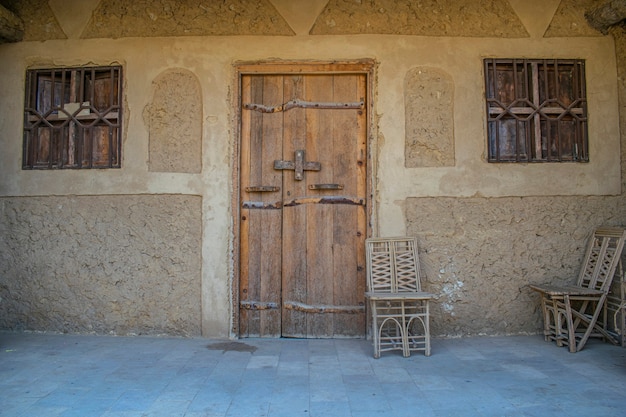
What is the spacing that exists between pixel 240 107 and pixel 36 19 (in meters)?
2.15

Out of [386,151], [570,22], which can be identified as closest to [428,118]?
[386,151]

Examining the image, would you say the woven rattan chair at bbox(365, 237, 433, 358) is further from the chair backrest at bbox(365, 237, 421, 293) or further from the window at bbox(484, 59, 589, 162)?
the window at bbox(484, 59, 589, 162)

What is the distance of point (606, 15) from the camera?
4098 millimetres

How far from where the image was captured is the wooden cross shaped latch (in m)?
4.26

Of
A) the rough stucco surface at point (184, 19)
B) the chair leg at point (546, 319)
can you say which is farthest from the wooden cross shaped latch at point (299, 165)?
the chair leg at point (546, 319)

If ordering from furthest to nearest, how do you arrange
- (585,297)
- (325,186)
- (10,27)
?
(10,27), (325,186), (585,297)

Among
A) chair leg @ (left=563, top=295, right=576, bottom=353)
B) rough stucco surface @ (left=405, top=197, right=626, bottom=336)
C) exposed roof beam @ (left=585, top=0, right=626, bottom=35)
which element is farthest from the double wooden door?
exposed roof beam @ (left=585, top=0, right=626, bottom=35)

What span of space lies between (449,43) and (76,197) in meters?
3.71

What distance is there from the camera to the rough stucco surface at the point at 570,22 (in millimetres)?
4316

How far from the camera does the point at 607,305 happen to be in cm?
404

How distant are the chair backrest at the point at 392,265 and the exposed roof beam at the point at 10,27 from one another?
12.4ft

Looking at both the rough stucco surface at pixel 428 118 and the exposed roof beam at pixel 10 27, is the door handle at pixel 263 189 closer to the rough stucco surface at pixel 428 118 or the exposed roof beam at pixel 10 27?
the rough stucco surface at pixel 428 118

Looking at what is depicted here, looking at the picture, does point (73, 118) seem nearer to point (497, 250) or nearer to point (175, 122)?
point (175, 122)

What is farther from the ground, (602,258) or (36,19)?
(36,19)
